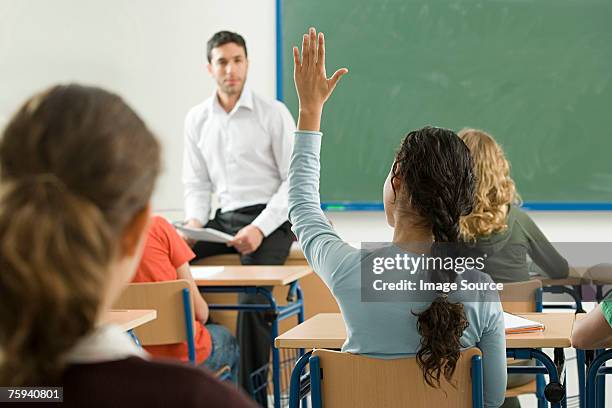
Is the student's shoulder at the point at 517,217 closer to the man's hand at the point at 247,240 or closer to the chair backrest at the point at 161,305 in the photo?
the chair backrest at the point at 161,305

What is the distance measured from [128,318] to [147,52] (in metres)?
3.51

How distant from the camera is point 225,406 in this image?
80 cm

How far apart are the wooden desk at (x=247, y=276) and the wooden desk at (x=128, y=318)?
0.98 metres

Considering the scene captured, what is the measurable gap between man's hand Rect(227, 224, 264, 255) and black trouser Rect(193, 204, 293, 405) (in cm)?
9

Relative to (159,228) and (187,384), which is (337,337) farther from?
(187,384)

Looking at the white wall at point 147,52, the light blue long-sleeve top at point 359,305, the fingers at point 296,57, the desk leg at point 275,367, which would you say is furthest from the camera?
the white wall at point 147,52

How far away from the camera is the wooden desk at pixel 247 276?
355cm

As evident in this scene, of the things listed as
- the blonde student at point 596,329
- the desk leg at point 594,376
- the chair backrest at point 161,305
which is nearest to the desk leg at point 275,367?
the chair backrest at point 161,305

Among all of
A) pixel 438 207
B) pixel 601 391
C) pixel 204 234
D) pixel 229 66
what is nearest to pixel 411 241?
pixel 438 207

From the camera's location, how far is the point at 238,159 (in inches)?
195

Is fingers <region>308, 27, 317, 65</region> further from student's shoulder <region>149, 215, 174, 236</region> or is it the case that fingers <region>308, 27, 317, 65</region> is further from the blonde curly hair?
student's shoulder <region>149, 215, 174, 236</region>

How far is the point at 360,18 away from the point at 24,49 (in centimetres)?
212

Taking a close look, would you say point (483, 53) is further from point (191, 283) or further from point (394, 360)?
point (394, 360)

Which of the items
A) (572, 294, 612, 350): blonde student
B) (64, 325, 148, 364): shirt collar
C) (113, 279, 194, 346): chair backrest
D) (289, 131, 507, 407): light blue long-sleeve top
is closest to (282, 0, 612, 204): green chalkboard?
(113, 279, 194, 346): chair backrest
